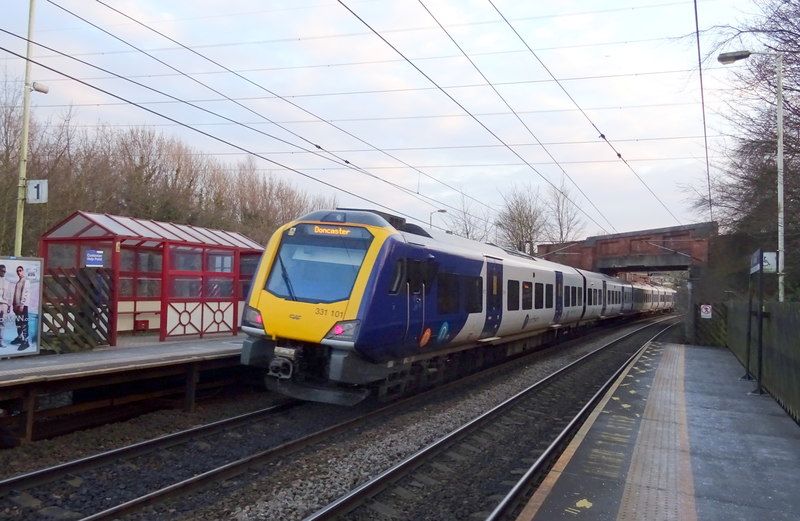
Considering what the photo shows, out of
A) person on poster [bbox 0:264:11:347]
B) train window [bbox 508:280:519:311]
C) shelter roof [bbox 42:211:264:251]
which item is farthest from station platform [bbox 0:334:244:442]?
train window [bbox 508:280:519:311]

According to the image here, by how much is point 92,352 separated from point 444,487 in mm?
6876

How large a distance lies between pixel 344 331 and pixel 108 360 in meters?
3.49

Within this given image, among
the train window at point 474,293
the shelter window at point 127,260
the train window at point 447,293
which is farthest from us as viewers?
the shelter window at point 127,260

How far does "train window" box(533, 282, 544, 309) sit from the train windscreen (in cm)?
896

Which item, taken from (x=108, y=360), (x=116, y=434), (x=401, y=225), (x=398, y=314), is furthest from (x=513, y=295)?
(x=116, y=434)

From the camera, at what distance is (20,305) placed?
30.8 ft

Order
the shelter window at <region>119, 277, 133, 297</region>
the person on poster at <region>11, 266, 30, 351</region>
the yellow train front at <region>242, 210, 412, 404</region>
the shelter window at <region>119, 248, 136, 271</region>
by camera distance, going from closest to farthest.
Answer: the yellow train front at <region>242, 210, 412, 404</region> → the person on poster at <region>11, 266, 30, 351</region> → the shelter window at <region>119, 248, 136, 271</region> → the shelter window at <region>119, 277, 133, 297</region>

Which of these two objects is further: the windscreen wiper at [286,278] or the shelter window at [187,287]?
the shelter window at [187,287]

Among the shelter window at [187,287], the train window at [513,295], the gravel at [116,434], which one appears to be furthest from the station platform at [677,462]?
the shelter window at [187,287]

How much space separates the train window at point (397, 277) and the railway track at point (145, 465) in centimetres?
193

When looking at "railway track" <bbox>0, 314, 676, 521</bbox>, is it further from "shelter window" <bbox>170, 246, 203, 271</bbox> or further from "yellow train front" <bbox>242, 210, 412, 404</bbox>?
"shelter window" <bbox>170, 246, 203, 271</bbox>

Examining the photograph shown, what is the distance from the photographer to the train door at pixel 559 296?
64.8ft

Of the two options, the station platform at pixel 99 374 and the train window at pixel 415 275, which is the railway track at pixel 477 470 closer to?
the train window at pixel 415 275

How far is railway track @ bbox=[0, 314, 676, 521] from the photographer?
5.60 m
